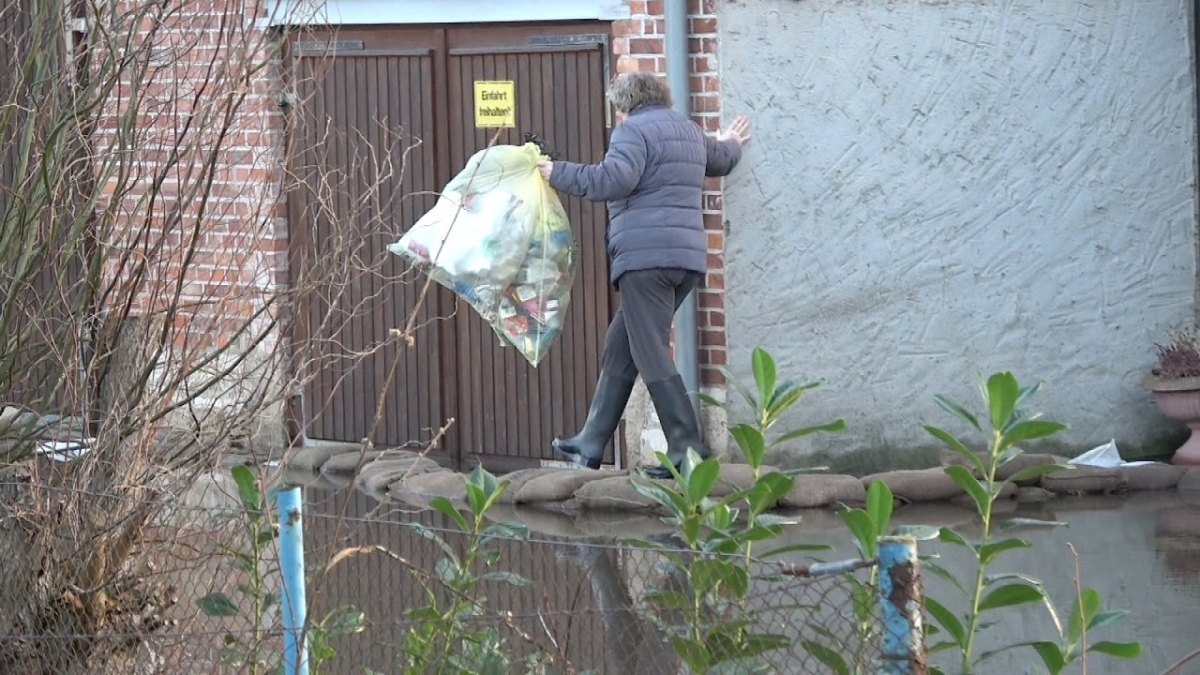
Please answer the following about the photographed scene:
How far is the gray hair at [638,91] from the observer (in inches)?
339

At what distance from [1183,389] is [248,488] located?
5.69 metres

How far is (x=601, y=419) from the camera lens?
9.03 meters

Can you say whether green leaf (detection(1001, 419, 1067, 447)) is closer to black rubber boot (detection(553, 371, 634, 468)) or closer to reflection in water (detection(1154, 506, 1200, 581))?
reflection in water (detection(1154, 506, 1200, 581))

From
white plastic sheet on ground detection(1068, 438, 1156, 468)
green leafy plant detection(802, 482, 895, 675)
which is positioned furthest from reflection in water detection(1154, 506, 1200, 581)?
green leafy plant detection(802, 482, 895, 675)

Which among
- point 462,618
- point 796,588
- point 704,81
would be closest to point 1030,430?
point 796,588

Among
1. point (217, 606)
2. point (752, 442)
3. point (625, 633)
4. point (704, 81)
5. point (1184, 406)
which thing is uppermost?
point (704, 81)

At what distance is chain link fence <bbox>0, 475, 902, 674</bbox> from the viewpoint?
4.00 metres

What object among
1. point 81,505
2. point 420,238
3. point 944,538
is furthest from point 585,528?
point 944,538

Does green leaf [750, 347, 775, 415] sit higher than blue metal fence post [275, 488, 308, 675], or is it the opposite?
green leaf [750, 347, 775, 415]

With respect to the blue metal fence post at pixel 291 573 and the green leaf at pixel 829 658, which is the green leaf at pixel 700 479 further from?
the blue metal fence post at pixel 291 573

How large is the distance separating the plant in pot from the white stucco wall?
0.31 meters

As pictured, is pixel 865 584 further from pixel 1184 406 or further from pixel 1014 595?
pixel 1184 406

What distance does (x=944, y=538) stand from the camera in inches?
157

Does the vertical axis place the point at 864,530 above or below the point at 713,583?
above
